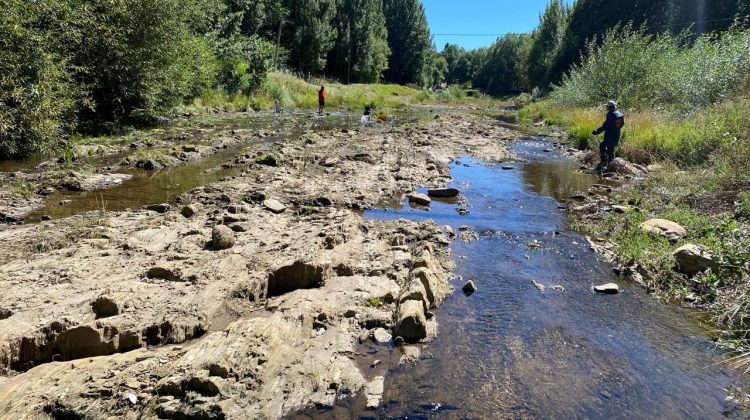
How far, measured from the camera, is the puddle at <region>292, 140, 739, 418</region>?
4453 mm

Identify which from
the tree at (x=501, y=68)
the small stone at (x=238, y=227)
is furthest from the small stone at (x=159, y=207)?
the tree at (x=501, y=68)

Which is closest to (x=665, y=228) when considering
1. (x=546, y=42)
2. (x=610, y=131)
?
(x=610, y=131)

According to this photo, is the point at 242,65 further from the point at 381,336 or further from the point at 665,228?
the point at 381,336

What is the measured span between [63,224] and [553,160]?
16997 millimetres

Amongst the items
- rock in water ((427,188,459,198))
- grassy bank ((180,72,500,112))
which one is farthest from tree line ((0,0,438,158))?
rock in water ((427,188,459,198))

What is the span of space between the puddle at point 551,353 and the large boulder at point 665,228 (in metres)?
1.22

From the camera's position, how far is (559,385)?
4.77 m

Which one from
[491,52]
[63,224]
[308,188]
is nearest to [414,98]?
[308,188]

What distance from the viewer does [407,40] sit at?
88562mm

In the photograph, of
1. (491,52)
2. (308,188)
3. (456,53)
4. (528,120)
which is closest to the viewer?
(308,188)

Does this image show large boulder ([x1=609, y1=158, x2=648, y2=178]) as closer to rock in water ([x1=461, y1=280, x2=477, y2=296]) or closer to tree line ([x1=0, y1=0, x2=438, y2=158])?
rock in water ([x1=461, y1=280, x2=477, y2=296])

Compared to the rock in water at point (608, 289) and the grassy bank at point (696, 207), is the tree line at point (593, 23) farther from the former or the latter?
the rock in water at point (608, 289)

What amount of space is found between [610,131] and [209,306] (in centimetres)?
1535

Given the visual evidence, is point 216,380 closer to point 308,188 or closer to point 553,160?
point 308,188
